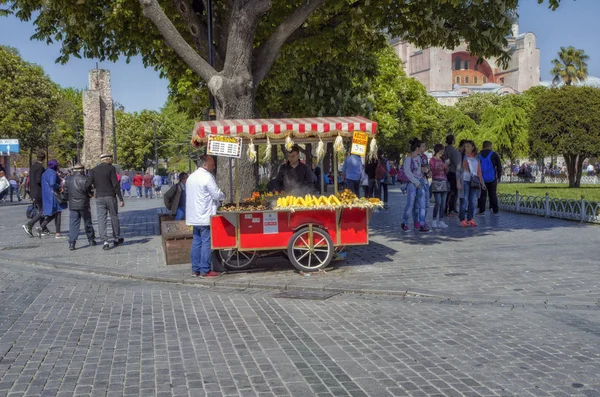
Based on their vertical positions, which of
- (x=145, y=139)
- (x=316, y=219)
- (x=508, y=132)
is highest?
(x=145, y=139)

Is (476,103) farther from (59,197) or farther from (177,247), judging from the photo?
(177,247)

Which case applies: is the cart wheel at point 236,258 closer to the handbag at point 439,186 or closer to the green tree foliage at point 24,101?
the handbag at point 439,186

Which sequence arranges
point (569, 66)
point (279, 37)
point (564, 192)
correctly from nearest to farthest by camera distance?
1. point (279, 37)
2. point (564, 192)
3. point (569, 66)

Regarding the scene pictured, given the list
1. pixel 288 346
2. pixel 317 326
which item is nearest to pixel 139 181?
pixel 317 326

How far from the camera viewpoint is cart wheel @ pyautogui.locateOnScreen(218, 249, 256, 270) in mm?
10797

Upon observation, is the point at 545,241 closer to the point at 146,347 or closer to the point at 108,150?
the point at 146,347

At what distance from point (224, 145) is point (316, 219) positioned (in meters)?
1.73

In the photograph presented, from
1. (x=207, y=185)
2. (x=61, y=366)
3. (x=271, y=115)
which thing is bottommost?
(x=61, y=366)

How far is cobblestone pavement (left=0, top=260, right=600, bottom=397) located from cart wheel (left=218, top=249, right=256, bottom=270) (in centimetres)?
151

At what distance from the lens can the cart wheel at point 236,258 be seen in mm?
10797

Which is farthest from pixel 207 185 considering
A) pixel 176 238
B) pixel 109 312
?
pixel 109 312

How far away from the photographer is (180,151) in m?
83.9

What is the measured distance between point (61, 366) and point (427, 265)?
20.6 feet

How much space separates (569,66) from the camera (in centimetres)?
8438
